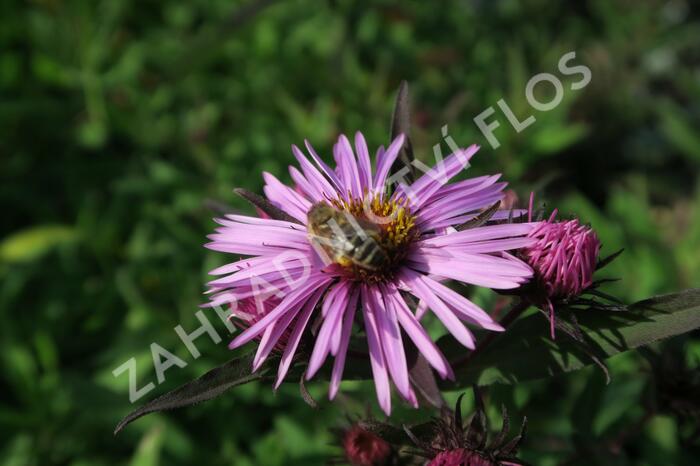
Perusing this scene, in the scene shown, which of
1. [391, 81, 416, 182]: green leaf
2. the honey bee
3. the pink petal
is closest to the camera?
the pink petal

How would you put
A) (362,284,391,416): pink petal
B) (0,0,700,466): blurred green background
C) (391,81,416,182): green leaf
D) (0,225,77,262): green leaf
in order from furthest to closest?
(0,225,77,262): green leaf → (0,0,700,466): blurred green background → (391,81,416,182): green leaf → (362,284,391,416): pink petal

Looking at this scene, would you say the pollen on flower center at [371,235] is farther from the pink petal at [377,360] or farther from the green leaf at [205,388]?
the green leaf at [205,388]

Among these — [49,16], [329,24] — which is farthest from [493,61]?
[49,16]

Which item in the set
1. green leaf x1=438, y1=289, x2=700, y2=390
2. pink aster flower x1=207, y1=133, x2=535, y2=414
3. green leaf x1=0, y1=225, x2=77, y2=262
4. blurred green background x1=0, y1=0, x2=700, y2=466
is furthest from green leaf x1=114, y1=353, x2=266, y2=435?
green leaf x1=0, y1=225, x2=77, y2=262

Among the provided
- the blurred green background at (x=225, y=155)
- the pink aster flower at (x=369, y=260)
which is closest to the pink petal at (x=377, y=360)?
the pink aster flower at (x=369, y=260)

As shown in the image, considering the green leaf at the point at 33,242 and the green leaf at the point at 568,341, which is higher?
the green leaf at the point at 33,242

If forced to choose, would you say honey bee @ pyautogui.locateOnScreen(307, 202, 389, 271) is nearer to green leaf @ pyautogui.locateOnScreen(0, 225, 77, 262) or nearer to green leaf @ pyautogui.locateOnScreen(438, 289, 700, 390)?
green leaf @ pyautogui.locateOnScreen(438, 289, 700, 390)

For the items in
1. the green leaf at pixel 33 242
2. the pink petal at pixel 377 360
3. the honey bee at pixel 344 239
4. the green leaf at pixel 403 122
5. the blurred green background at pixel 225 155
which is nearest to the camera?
the pink petal at pixel 377 360
